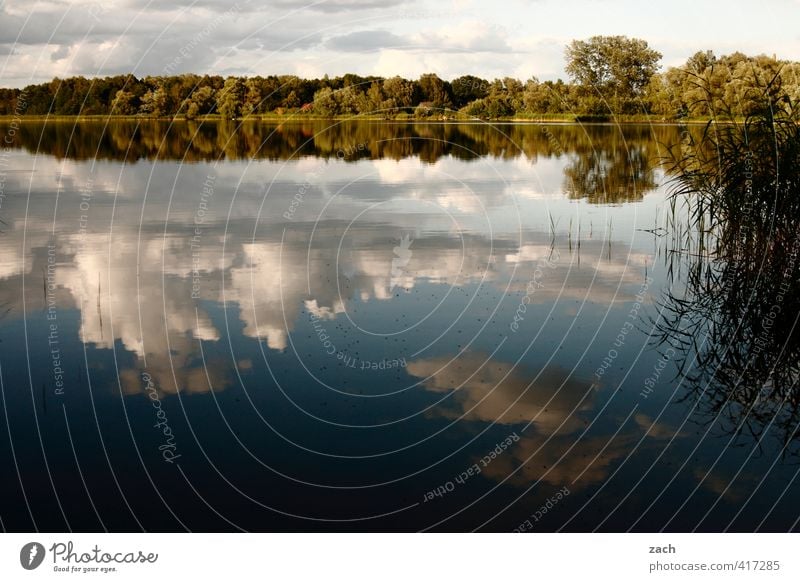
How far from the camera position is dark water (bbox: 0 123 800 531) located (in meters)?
7.61

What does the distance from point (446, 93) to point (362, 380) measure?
176 feet

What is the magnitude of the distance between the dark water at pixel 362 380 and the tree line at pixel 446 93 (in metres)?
39.2

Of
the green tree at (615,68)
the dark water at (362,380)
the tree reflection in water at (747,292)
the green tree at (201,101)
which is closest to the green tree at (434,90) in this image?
the green tree at (615,68)

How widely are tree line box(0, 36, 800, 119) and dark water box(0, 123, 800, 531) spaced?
39.2m

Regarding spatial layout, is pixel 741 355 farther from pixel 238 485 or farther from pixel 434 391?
pixel 238 485

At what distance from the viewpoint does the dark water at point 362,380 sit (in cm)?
761

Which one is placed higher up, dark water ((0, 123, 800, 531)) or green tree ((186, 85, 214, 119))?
green tree ((186, 85, 214, 119))

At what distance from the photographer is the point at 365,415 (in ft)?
30.9

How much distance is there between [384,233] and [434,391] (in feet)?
30.6

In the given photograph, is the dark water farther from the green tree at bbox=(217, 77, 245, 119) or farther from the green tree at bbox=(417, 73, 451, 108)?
the green tree at bbox=(217, 77, 245, 119)

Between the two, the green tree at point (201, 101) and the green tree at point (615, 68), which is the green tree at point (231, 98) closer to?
the green tree at point (201, 101)

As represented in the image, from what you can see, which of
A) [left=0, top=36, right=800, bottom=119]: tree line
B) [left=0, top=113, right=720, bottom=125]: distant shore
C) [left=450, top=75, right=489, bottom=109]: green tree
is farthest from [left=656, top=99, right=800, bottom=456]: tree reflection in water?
[left=450, top=75, right=489, bottom=109]: green tree
